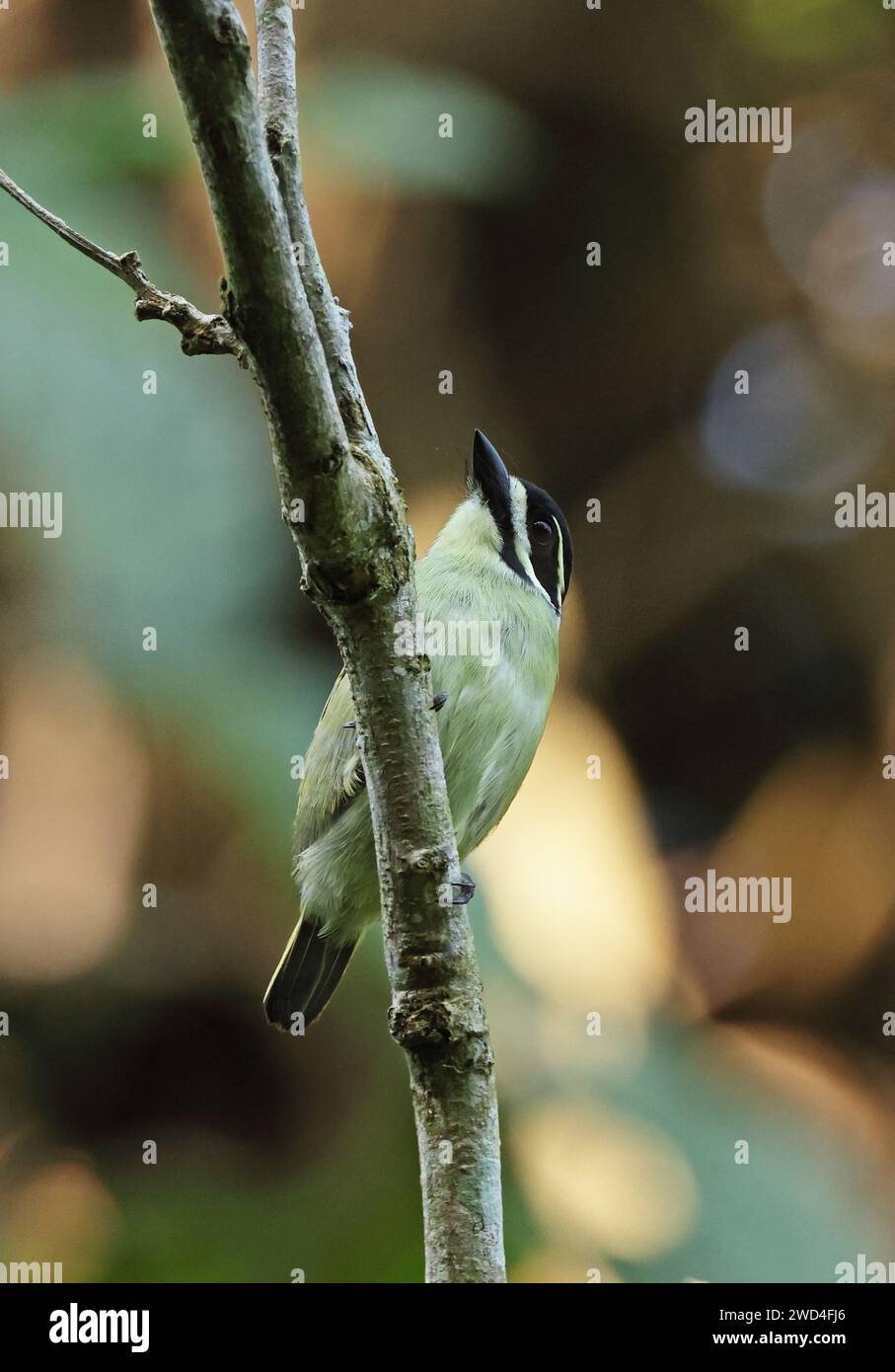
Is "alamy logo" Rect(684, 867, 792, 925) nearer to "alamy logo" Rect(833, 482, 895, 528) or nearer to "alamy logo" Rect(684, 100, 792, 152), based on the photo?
"alamy logo" Rect(833, 482, 895, 528)

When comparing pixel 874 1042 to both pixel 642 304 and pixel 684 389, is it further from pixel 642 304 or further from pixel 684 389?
pixel 642 304

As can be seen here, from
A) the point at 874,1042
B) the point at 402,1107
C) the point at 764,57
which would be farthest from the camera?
the point at 764,57

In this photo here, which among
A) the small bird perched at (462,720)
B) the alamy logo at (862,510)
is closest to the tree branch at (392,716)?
the small bird perched at (462,720)

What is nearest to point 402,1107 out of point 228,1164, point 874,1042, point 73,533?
point 228,1164

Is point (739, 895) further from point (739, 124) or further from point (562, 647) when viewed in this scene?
point (739, 124)

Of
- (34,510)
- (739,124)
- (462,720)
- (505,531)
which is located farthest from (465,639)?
(739,124)

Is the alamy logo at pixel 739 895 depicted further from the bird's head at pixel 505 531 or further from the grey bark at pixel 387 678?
the grey bark at pixel 387 678
